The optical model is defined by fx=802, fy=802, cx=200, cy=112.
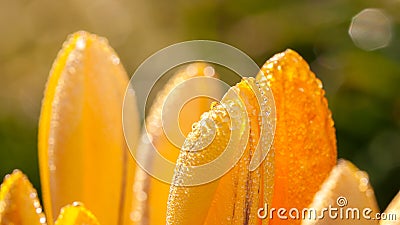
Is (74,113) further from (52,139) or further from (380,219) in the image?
(380,219)

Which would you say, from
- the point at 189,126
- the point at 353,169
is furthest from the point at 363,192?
the point at 189,126

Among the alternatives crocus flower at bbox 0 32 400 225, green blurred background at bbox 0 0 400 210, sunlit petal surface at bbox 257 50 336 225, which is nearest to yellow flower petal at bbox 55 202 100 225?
crocus flower at bbox 0 32 400 225

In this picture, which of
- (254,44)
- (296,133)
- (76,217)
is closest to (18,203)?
(76,217)

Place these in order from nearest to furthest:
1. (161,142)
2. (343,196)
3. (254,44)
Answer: (343,196) → (161,142) → (254,44)

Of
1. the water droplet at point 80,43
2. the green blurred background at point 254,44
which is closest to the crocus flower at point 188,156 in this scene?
the water droplet at point 80,43

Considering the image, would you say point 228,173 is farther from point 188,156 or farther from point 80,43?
point 80,43

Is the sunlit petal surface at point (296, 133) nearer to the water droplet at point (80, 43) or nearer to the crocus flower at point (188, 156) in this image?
the crocus flower at point (188, 156)
